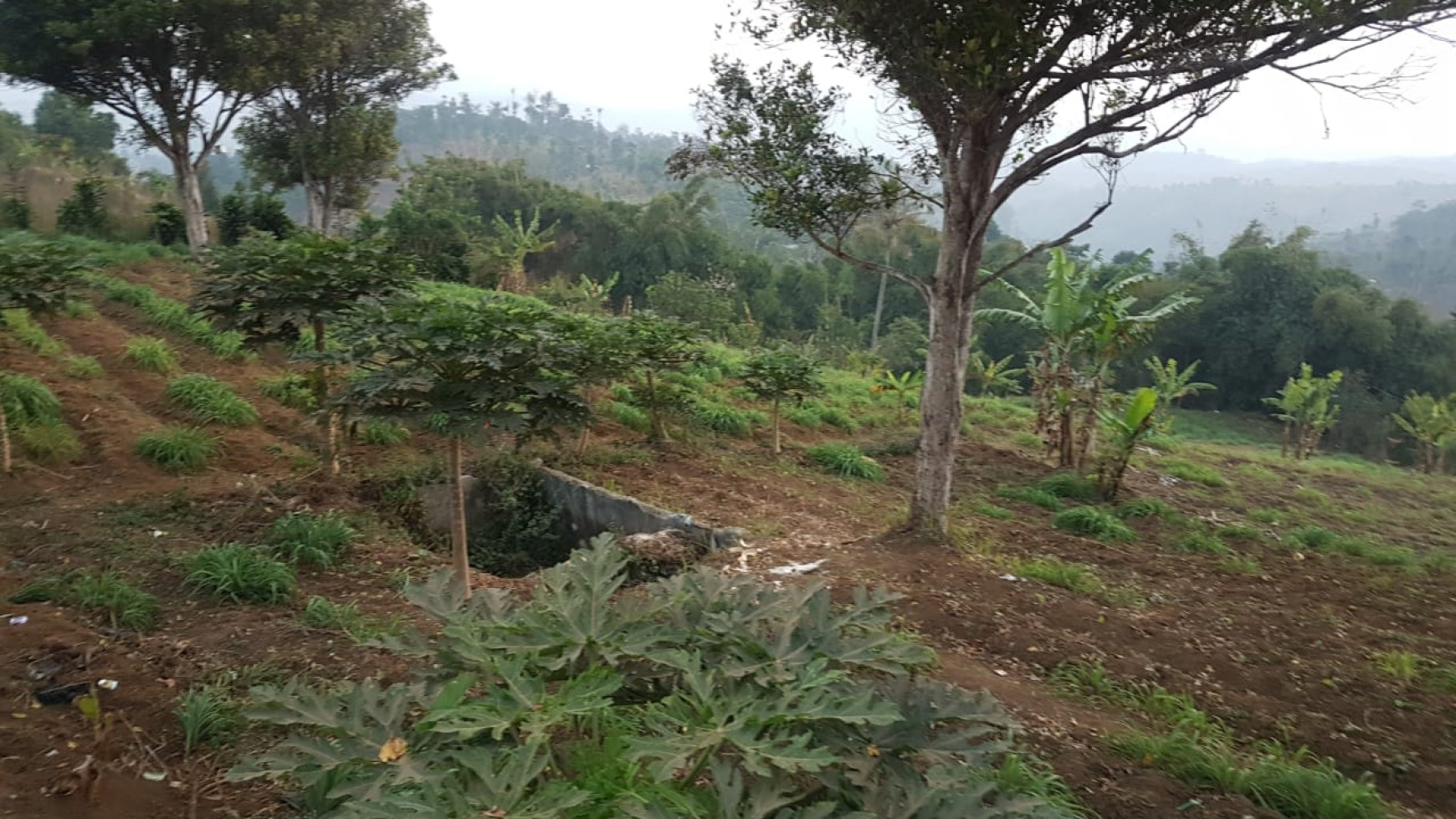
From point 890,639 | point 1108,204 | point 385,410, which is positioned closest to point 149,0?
point 385,410

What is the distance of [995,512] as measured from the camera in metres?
8.42

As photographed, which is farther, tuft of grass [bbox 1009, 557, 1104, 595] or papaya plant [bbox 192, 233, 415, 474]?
tuft of grass [bbox 1009, 557, 1104, 595]

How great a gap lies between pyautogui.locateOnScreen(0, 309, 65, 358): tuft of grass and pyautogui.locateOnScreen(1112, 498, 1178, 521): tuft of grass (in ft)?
35.6

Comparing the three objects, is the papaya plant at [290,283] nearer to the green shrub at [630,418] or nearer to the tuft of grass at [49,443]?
the tuft of grass at [49,443]

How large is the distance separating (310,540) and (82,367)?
4088 mm

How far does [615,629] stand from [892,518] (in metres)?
5.55

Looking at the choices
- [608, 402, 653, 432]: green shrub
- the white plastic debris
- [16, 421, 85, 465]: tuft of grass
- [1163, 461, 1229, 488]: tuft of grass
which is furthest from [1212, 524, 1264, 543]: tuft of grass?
[16, 421, 85, 465]: tuft of grass

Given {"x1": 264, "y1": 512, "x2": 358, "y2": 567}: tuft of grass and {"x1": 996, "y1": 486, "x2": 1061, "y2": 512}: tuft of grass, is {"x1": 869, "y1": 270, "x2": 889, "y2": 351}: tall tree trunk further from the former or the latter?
{"x1": 264, "y1": 512, "x2": 358, "y2": 567}: tuft of grass

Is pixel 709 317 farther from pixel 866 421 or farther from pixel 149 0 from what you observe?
pixel 149 0

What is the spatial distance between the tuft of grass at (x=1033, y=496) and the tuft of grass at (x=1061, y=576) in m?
2.94

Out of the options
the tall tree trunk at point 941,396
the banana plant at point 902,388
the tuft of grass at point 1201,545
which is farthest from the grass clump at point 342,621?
the banana plant at point 902,388

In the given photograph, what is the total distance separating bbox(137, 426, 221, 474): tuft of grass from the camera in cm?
617

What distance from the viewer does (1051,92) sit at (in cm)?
571

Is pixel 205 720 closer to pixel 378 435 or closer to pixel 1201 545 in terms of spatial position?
pixel 378 435
